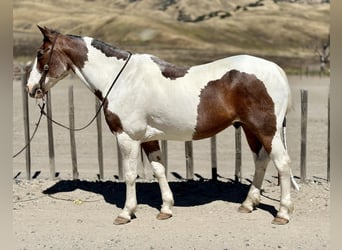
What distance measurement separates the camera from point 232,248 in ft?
16.0

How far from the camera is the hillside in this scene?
7185 cm

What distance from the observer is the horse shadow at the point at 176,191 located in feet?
21.7

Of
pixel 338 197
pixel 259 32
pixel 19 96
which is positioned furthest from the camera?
pixel 259 32

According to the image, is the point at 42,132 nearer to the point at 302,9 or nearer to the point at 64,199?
the point at 64,199

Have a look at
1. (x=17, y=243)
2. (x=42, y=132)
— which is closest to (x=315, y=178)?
(x=17, y=243)

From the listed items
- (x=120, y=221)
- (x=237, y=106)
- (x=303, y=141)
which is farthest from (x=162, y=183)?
(x=303, y=141)

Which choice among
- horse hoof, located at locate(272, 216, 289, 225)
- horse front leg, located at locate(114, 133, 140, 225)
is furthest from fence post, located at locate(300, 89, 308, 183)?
horse front leg, located at locate(114, 133, 140, 225)

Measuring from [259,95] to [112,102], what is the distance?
1652 mm

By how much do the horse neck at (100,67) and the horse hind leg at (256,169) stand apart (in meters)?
1.72

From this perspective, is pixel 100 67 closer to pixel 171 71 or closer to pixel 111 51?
pixel 111 51

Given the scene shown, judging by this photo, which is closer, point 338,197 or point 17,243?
point 338,197

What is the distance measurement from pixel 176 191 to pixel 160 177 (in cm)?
110

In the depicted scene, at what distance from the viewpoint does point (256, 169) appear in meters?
6.02

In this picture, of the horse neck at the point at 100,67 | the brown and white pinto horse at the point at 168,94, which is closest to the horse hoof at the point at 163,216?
the brown and white pinto horse at the point at 168,94
